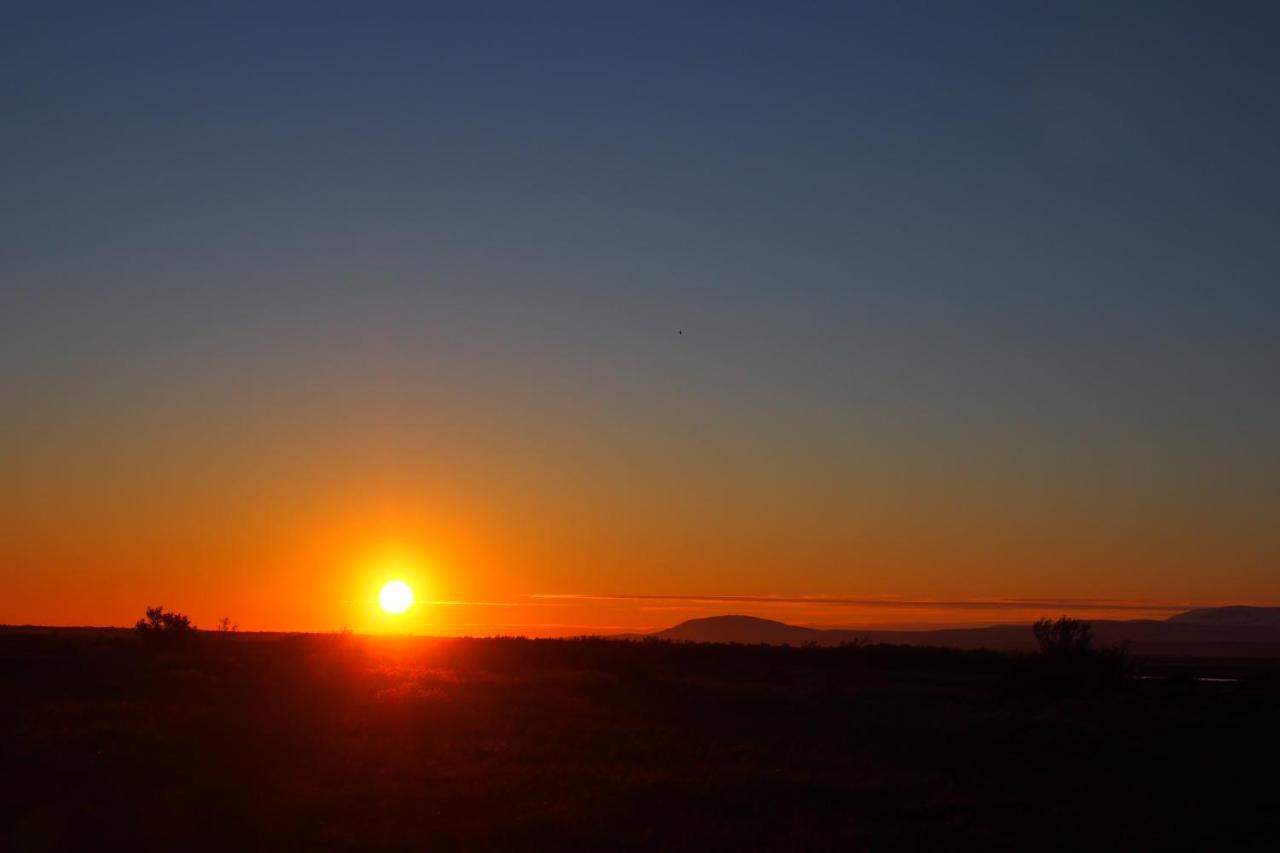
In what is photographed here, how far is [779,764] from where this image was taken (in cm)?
2194

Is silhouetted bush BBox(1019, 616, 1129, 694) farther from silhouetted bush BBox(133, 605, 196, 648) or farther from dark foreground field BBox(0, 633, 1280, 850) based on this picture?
silhouetted bush BBox(133, 605, 196, 648)

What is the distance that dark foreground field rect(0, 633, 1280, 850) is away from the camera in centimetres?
1603

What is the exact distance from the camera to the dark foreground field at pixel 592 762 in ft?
52.6

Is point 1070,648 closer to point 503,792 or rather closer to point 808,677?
point 808,677

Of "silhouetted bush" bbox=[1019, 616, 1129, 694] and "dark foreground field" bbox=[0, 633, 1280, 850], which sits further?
"silhouetted bush" bbox=[1019, 616, 1129, 694]

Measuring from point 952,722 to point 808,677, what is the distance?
1464cm

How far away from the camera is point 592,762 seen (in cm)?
2136

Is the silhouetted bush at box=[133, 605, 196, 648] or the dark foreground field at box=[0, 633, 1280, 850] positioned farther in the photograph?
the silhouetted bush at box=[133, 605, 196, 648]

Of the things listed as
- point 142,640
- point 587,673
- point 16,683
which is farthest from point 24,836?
point 142,640

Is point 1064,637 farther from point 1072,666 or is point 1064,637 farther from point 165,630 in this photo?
point 165,630

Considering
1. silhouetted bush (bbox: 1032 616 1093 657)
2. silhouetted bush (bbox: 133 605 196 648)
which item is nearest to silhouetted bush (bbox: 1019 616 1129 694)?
silhouetted bush (bbox: 1032 616 1093 657)

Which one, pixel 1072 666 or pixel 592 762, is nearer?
pixel 592 762

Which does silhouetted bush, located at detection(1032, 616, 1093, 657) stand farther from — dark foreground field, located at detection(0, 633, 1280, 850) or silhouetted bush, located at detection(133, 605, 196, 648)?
silhouetted bush, located at detection(133, 605, 196, 648)

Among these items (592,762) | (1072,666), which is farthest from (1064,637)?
(592,762)
